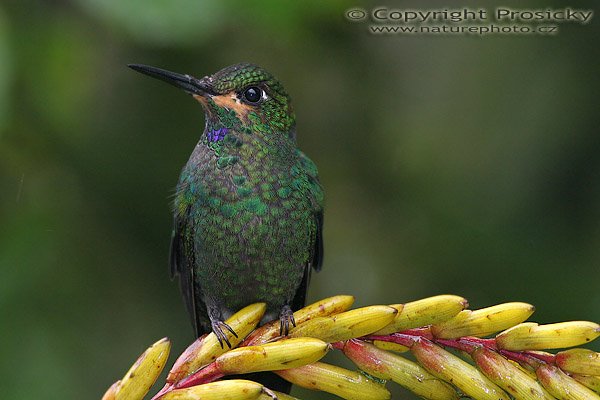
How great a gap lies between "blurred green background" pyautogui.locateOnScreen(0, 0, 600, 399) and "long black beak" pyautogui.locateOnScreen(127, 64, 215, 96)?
0.15 m

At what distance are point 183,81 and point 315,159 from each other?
7.39 feet

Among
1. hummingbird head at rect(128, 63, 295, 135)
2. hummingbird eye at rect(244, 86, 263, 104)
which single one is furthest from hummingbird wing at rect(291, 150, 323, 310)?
hummingbird eye at rect(244, 86, 263, 104)

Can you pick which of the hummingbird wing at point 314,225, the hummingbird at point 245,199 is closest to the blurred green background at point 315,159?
the hummingbird at point 245,199

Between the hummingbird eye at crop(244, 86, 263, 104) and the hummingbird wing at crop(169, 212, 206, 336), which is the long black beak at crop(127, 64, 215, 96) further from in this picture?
the hummingbird wing at crop(169, 212, 206, 336)

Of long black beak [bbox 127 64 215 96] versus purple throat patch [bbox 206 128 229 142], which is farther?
purple throat patch [bbox 206 128 229 142]

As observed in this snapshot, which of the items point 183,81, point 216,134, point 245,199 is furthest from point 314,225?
point 183,81

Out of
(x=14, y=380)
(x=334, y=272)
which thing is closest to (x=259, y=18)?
(x=14, y=380)

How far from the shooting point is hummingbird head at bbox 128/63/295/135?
3.50 m

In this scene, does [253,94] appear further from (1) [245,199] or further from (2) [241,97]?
(1) [245,199]

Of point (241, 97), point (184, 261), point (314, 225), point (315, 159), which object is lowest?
point (184, 261)

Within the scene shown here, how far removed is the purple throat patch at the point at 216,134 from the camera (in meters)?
3.54

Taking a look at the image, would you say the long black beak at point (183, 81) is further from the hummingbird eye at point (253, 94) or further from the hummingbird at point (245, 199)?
the hummingbird eye at point (253, 94)

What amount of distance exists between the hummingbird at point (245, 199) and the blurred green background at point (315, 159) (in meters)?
0.28

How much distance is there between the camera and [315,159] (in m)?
5.52
